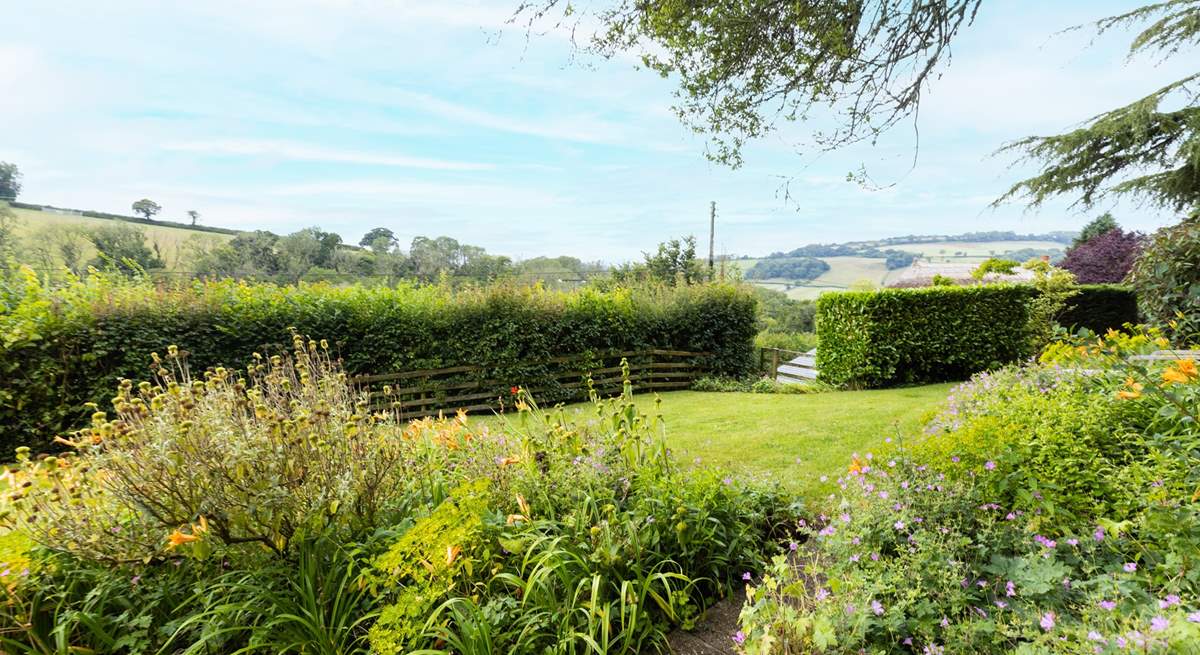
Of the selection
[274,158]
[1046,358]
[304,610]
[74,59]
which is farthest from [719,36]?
[274,158]

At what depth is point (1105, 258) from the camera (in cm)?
1952

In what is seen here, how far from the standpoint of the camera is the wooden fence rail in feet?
28.2

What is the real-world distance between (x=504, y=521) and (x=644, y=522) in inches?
26.5

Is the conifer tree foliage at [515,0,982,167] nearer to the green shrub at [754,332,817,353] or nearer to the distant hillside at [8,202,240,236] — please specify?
the distant hillside at [8,202,240,236]

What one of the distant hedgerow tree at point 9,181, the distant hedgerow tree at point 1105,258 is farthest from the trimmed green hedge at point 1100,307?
the distant hedgerow tree at point 9,181

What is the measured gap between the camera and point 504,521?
7.88ft

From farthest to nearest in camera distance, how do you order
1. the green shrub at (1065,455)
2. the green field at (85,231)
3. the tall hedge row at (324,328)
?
1. the green field at (85,231)
2. the tall hedge row at (324,328)
3. the green shrub at (1065,455)

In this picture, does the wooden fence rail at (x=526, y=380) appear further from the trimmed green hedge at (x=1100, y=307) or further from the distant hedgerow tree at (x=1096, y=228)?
the distant hedgerow tree at (x=1096, y=228)

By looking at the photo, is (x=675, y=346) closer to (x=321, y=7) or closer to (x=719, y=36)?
(x=719, y=36)

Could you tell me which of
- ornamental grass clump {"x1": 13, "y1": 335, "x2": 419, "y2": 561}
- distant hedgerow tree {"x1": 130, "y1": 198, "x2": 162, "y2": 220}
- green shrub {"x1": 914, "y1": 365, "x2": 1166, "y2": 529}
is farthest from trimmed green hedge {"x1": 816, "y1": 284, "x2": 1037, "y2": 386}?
distant hedgerow tree {"x1": 130, "y1": 198, "x2": 162, "y2": 220}

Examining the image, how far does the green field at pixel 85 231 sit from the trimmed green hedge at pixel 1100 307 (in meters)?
22.6

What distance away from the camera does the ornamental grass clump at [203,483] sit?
2.05m

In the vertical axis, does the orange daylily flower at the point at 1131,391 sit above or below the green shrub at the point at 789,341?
above

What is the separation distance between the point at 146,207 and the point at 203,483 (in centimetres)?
2333
